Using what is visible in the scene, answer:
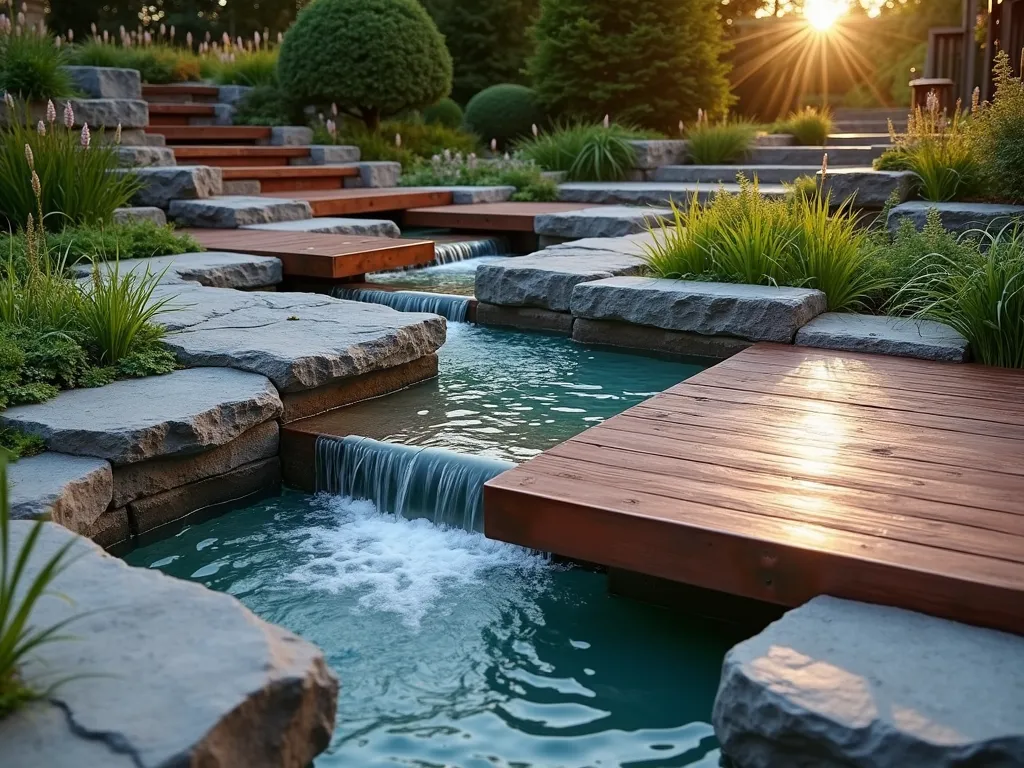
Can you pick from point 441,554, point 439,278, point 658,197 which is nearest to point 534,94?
point 658,197

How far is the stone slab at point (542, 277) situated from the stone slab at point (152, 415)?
7.19 ft

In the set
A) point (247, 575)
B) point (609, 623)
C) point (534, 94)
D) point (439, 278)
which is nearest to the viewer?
point (609, 623)

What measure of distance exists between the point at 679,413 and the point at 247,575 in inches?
61.2

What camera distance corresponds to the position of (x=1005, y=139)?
620cm

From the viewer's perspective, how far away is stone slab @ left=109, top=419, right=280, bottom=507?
11.0 ft

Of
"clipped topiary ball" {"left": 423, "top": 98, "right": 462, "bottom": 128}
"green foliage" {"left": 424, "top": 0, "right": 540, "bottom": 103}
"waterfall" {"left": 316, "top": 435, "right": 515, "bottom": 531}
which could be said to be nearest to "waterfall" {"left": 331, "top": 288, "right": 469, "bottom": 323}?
"waterfall" {"left": 316, "top": 435, "right": 515, "bottom": 531}

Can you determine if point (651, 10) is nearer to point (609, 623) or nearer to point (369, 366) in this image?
point (369, 366)

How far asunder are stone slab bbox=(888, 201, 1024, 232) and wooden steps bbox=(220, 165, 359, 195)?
5.44 meters

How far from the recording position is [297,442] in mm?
3883

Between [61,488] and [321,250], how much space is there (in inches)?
138

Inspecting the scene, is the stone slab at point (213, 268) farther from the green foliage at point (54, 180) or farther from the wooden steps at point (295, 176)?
the wooden steps at point (295, 176)

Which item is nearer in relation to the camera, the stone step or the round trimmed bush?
the stone step

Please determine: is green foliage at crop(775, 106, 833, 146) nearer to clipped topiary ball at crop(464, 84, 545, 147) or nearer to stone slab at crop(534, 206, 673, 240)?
clipped topiary ball at crop(464, 84, 545, 147)

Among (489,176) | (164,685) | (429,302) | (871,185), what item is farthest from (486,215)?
(164,685)
